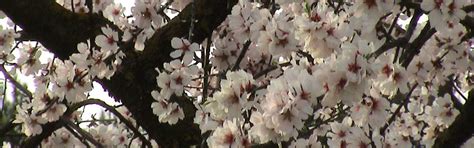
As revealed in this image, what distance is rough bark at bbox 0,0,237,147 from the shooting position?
8.82 ft

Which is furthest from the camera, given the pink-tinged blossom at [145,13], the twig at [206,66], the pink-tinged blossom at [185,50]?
the pink-tinged blossom at [145,13]

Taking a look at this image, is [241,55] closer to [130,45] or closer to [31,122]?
[130,45]

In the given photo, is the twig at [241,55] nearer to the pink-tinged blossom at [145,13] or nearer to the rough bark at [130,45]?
the rough bark at [130,45]

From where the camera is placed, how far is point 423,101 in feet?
13.1

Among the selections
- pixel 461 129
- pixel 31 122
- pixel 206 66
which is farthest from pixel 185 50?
pixel 461 129

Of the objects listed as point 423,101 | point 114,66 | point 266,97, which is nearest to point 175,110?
point 114,66

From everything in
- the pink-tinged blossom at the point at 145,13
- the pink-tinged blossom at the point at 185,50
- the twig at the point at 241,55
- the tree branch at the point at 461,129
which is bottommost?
the tree branch at the point at 461,129

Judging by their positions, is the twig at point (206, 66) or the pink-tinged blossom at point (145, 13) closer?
the twig at point (206, 66)

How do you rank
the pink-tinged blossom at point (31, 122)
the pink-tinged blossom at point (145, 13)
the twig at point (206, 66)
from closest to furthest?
the twig at point (206, 66) → the pink-tinged blossom at point (145, 13) → the pink-tinged blossom at point (31, 122)

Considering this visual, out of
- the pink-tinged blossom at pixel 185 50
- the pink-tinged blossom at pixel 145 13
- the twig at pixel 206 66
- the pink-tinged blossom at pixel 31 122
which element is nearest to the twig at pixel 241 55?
the twig at pixel 206 66

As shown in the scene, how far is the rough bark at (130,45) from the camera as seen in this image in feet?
8.82

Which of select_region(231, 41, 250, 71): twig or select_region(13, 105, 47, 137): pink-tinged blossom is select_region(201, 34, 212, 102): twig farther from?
select_region(13, 105, 47, 137): pink-tinged blossom

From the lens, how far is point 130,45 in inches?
106

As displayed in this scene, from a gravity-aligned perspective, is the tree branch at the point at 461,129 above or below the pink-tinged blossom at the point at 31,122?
below
